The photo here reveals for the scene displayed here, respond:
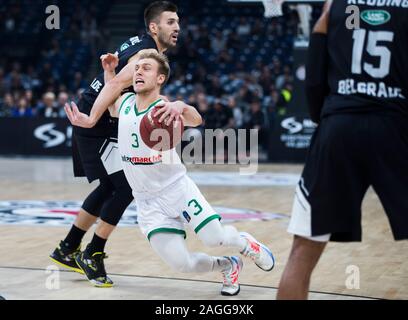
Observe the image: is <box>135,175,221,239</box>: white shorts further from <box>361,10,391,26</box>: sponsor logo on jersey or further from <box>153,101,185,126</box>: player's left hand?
<box>361,10,391,26</box>: sponsor logo on jersey

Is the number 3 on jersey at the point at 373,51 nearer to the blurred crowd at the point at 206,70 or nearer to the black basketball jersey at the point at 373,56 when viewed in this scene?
the black basketball jersey at the point at 373,56

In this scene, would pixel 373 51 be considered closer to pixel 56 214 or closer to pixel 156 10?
pixel 156 10

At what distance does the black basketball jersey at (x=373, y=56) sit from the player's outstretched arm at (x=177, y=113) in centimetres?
148

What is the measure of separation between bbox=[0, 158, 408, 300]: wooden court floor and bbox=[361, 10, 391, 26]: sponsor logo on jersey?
7.33ft

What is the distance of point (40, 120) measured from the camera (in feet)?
61.3

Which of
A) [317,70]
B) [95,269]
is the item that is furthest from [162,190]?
[317,70]

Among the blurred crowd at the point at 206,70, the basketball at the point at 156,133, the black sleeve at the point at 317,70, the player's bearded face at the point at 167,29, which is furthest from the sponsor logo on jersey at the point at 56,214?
the blurred crowd at the point at 206,70

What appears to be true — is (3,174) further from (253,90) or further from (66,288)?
(66,288)

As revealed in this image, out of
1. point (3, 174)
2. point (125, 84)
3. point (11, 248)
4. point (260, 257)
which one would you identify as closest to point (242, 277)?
point (260, 257)

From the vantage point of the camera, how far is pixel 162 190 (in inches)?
210

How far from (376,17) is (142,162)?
2020mm

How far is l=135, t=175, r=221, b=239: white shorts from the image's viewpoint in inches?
208

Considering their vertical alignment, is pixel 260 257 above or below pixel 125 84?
below

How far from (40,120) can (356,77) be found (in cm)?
1547
